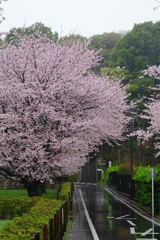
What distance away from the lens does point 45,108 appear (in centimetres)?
2555

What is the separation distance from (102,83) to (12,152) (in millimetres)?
6458

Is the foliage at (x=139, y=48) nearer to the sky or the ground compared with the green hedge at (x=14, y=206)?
nearer to the sky

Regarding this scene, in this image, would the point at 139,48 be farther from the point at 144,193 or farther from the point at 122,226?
the point at 122,226

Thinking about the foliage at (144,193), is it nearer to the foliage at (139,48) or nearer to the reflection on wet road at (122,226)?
the reflection on wet road at (122,226)

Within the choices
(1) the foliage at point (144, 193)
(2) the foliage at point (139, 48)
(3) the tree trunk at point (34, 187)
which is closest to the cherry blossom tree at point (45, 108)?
(3) the tree trunk at point (34, 187)

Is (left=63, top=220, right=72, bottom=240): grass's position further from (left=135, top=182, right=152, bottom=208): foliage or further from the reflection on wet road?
(left=135, top=182, right=152, bottom=208): foliage

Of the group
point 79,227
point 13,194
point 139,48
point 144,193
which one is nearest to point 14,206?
point 79,227

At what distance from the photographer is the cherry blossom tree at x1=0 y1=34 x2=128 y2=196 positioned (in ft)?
84.6

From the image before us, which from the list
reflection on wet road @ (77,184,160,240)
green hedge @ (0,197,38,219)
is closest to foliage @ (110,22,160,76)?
reflection on wet road @ (77,184,160,240)

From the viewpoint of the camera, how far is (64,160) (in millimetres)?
26469

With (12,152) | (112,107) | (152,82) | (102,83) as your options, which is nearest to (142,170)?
(112,107)

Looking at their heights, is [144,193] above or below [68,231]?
above

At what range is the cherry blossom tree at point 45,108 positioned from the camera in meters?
25.8

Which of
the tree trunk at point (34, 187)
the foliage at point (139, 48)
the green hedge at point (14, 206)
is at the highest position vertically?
the foliage at point (139, 48)
